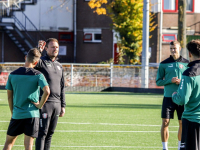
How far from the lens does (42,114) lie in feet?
23.4

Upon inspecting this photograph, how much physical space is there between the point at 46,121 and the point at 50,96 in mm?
430

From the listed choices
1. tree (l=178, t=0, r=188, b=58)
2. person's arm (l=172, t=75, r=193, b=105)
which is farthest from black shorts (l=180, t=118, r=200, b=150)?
tree (l=178, t=0, r=188, b=58)

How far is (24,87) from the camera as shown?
6332mm

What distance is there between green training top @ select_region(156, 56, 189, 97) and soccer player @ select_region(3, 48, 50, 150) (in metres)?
2.93

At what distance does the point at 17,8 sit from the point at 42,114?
93.1ft

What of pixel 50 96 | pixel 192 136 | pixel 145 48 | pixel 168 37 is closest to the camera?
pixel 192 136

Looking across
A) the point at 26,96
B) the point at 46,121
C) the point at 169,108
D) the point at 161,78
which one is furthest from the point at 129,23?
the point at 26,96

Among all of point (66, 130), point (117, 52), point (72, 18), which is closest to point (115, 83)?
point (117, 52)

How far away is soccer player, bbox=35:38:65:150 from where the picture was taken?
23.4 ft

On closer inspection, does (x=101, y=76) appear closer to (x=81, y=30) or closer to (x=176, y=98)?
(x=81, y=30)

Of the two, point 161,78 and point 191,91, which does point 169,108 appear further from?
point 191,91

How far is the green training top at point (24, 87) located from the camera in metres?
6.32

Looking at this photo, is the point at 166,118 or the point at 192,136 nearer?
the point at 192,136

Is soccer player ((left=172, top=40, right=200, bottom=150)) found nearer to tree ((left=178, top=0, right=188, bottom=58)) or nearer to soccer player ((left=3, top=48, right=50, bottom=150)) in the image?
soccer player ((left=3, top=48, right=50, bottom=150))
